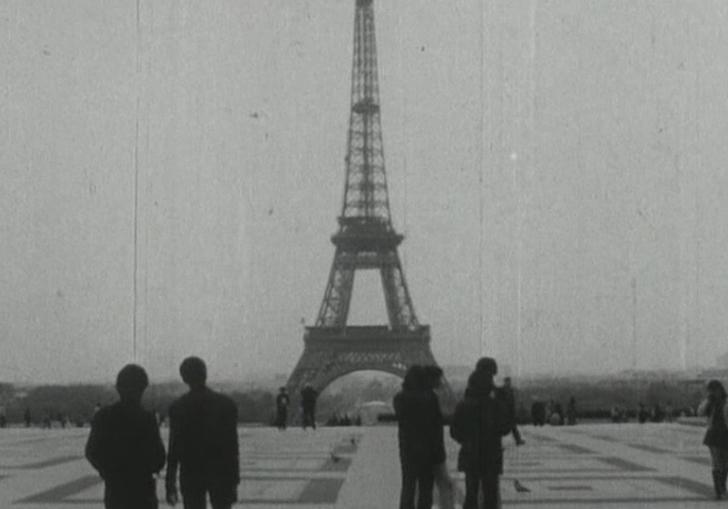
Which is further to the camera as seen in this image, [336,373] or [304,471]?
[336,373]

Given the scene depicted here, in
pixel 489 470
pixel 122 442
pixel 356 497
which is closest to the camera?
pixel 122 442

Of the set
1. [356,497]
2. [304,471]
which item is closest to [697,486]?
[356,497]

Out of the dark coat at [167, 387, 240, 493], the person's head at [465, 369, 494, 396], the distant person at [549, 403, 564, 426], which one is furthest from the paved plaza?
the distant person at [549, 403, 564, 426]

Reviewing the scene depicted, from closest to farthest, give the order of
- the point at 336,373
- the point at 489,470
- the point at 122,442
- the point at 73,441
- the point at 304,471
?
1. the point at 122,442
2. the point at 489,470
3. the point at 304,471
4. the point at 73,441
5. the point at 336,373

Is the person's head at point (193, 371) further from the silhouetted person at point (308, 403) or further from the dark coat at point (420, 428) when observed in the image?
the silhouetted person at point (308, 403)

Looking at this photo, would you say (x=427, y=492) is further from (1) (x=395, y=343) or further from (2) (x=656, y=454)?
(1) (x=395, y=343)

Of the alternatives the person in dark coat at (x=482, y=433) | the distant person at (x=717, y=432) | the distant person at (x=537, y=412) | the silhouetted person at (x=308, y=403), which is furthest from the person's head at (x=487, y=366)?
the distant person at (x=537, y=412)

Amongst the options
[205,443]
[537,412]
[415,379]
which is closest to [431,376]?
[415,379]
